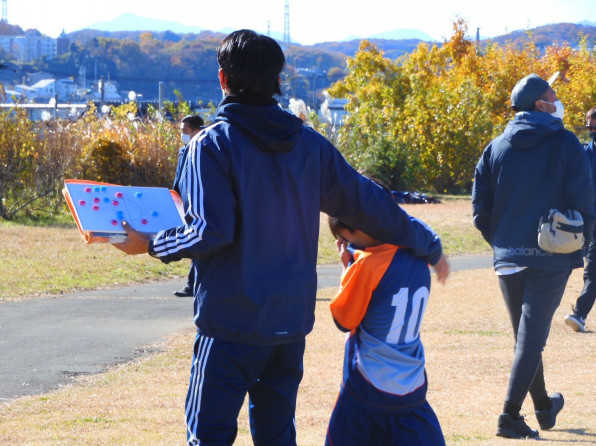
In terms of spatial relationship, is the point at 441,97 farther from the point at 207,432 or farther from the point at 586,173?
the point at 207,432

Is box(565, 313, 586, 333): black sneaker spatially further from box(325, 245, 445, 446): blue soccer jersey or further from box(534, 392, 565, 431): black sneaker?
box(325, 245, 445, 446): blue soccer jersey

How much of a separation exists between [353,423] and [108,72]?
131 metres

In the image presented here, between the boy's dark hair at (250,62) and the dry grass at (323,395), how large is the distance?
245cm

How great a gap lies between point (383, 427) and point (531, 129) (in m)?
2.31

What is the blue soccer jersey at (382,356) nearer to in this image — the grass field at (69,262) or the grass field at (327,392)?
the grass field at (327,392)

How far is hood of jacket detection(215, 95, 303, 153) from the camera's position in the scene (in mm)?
3275

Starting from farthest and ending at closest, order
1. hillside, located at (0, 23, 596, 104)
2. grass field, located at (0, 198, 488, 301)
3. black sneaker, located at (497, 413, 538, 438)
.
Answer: hillside, located at (0, 23, 596, 104) → grass field, located at (0, 198, 488, 301) → black sneaker, located at (497, 413, 538, 438)

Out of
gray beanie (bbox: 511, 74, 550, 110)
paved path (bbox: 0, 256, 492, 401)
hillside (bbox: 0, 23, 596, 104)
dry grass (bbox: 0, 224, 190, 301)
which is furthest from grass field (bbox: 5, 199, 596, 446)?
hillside (bbox: 0, 23, 596, 104)

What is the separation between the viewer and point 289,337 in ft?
11.0

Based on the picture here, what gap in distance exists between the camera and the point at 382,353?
147 inches

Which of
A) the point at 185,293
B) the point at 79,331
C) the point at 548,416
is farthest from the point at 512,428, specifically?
the point at 185,293

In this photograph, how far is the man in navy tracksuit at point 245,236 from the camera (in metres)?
3.23

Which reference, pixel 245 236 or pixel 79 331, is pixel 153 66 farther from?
pixel 245 236

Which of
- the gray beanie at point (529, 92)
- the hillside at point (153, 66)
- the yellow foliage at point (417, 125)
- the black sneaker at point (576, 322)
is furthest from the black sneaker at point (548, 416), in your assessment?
the hillside at point (153, 66)
